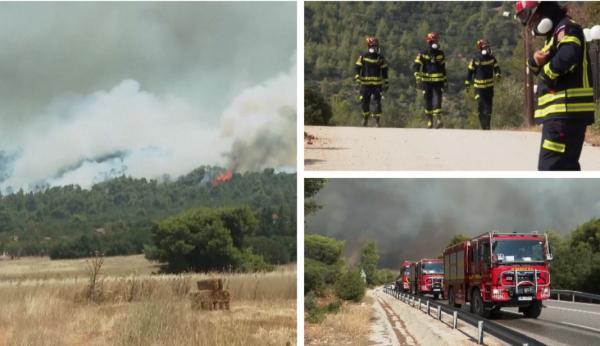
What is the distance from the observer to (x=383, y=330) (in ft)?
24.1

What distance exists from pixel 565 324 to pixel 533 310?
0.63m

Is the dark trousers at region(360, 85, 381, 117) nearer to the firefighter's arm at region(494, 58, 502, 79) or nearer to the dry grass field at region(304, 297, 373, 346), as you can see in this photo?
the firefighter's arm at region(494, 58, 502, 79)

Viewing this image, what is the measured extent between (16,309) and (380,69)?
810 cm

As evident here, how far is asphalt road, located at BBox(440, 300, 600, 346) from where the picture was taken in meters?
6.99

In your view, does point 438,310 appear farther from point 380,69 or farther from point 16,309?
point 16,309

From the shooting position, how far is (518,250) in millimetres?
7984

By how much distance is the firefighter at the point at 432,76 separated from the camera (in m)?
Answer: 8.45

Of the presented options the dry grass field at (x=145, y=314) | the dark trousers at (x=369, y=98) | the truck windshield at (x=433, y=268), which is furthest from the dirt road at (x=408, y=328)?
the dry grass field at (x=145, y=314)

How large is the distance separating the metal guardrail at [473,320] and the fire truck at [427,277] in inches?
5.3

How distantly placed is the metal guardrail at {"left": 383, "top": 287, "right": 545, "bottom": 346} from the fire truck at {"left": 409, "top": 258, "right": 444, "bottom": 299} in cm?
14

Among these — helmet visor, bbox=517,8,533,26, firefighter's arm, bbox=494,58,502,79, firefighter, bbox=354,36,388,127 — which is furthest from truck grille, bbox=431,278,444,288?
helmet visor, bbox=517,8,533,26

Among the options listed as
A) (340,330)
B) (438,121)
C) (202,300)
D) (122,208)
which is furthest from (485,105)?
(122,208)

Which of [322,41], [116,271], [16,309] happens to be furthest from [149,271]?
[322,41]

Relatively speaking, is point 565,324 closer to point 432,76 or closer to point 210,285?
point 432,76
